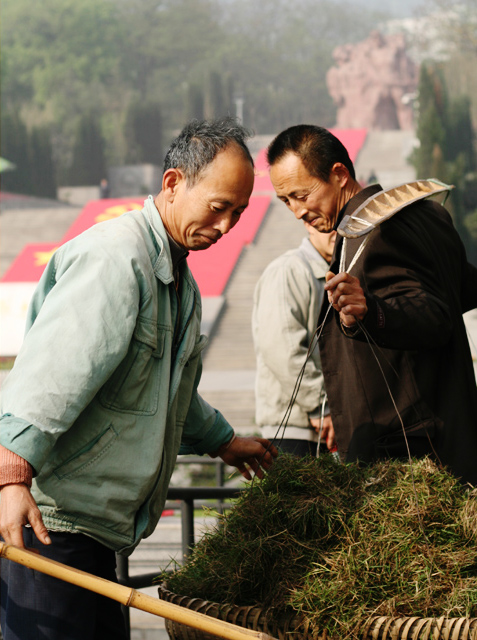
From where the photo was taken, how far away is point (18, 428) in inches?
61.8

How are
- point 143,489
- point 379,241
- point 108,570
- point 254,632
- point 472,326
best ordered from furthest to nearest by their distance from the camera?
point 472,326
point 379,241
point 108,570
point 143,489
point 254,632

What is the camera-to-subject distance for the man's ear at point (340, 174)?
2.45m

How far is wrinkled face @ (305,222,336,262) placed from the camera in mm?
3250


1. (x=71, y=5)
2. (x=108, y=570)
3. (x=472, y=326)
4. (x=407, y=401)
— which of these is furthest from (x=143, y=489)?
(x=71, y=5)

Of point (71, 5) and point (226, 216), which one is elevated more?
point (71, 5)

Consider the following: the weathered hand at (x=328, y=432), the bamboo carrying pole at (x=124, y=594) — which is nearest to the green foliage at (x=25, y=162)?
the weathered hand at (x=328, y=432)

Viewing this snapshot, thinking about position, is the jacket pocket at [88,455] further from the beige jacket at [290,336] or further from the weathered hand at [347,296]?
the beige jacket at [290,336]

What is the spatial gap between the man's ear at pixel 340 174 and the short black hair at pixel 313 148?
0.01 m

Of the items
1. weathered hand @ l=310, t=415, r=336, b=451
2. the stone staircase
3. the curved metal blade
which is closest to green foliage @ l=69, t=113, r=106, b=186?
the stone staircase

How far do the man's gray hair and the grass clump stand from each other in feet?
2.31

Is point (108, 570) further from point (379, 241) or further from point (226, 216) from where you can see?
point (379, 241)

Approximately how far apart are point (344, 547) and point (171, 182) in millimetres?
895

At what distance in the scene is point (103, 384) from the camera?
171 cm

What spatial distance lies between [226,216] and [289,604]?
845 mm
